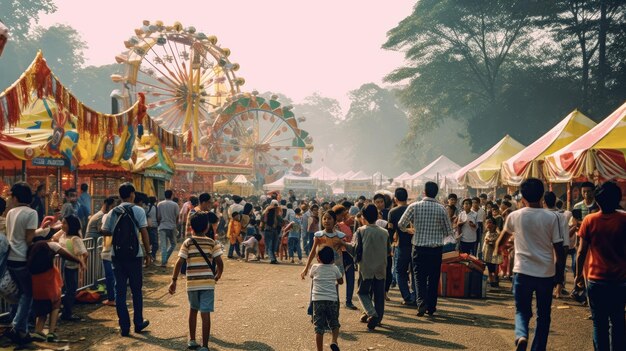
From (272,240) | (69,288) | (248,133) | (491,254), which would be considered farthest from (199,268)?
(248,133)

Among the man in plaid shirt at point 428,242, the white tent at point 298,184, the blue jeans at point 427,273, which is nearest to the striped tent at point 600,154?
the man in plaid shirt at point 428,242

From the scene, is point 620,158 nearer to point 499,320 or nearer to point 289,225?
point 499,320

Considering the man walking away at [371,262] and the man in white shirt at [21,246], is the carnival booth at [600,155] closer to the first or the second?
the man walking away at [371,262]

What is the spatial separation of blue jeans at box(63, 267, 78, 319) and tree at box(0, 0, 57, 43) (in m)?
72.5

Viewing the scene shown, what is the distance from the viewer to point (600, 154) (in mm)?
12758

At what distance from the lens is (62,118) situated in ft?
44.5

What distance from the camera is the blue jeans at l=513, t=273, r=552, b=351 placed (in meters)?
5.85

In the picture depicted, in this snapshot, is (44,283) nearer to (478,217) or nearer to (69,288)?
(69,288)

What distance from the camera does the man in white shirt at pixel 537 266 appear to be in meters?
5.86

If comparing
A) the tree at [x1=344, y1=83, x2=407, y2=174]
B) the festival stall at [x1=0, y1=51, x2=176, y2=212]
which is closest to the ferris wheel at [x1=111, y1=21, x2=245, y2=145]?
the festival stall at [x1=0, y1=51, x2=176, y2=212]

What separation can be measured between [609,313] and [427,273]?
3338 millimetres

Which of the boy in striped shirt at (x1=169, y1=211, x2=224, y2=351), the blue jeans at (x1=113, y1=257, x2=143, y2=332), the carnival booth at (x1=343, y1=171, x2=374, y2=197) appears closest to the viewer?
the boy in striped shirt at (x1=169, y1=211, x2=224, y2=351)

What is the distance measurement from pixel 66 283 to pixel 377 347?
444 cm

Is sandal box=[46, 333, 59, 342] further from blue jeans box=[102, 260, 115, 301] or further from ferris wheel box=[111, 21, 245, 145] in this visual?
ferris wheel box=[111, 21, 245, 145]
